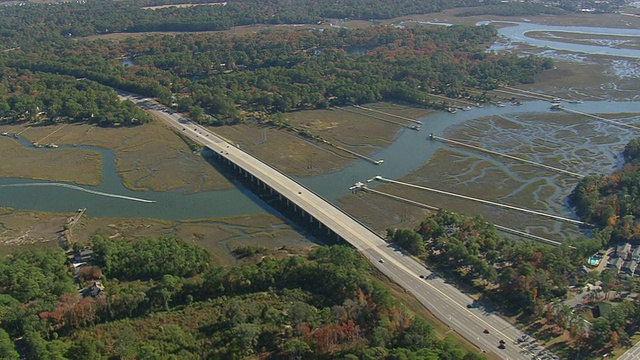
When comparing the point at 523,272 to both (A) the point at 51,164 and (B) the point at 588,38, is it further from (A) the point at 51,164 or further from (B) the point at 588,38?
(B) the point at 588,38

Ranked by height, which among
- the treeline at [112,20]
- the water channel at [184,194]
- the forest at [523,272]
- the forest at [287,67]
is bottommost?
the forest at [523,272]

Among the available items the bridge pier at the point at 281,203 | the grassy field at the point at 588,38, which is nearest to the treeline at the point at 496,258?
the bridge pier at the point at 281,203

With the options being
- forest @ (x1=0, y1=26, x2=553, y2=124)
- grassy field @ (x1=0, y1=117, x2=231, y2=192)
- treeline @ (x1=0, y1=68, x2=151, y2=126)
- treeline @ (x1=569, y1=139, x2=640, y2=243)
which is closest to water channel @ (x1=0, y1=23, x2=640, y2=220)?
grassy field @ (x1=0, y1=117, x2=231, y2=192)

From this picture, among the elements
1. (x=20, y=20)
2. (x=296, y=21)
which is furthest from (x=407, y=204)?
(x=20, y=20)

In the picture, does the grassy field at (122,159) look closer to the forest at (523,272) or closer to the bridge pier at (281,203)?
the bridge pier at (281,203)

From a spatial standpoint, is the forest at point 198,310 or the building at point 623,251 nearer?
the forest at point 198,310

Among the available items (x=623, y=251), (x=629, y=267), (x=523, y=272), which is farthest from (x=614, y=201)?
(x=523, y=272)

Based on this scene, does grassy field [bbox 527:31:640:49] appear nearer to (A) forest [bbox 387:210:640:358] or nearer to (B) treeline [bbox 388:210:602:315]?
(A) forest [bbox 387:210:640:358]
